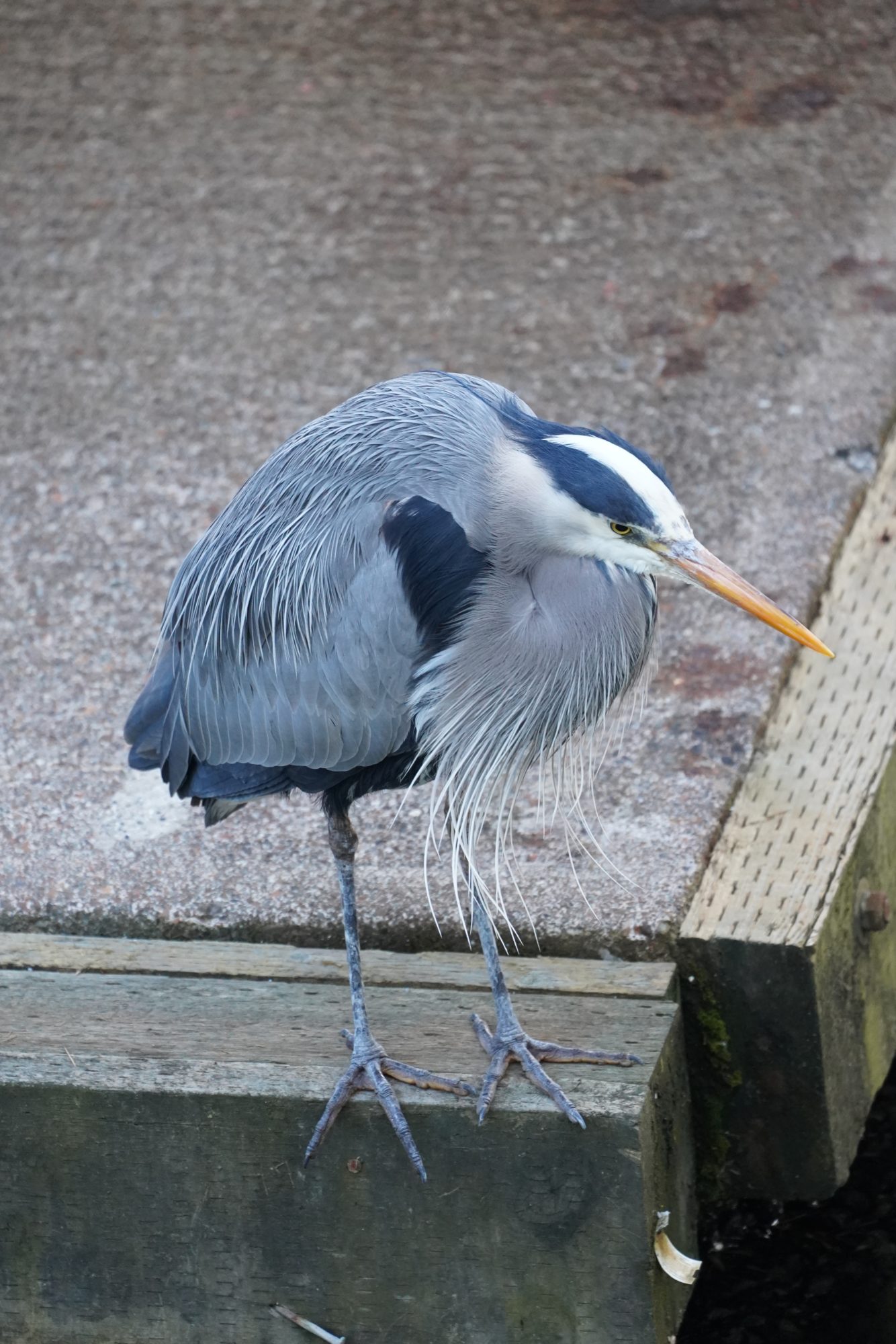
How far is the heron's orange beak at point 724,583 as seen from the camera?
7.95 feet

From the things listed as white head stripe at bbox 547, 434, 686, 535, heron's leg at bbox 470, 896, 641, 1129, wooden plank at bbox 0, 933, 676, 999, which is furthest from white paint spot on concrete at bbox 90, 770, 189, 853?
white head stripe at bbox 547, 434, 686, 535

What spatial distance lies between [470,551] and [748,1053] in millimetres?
1086

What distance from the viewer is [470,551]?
8.37 feet

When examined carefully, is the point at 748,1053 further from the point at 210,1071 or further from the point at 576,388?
the point at 576,388

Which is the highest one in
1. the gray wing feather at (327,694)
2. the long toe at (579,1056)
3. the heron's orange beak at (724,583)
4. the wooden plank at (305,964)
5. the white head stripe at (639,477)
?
the white head stripe at (639,477)

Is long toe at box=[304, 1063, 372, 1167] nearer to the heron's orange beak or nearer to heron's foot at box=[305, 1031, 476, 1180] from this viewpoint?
heron's foot at box=[305, 1031, 476, 1180]

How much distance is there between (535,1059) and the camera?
2.63m

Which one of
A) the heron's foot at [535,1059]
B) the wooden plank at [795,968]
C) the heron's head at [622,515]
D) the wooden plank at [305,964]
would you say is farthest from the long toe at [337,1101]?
the heron's head at [622,515]

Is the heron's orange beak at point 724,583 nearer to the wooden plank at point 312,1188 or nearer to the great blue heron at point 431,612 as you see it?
the great blue heron at point 431,612

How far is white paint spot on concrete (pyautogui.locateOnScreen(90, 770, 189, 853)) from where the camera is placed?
3.42 meters

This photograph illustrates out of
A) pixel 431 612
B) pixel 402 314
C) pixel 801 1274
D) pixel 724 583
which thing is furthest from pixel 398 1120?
pixel 402 314

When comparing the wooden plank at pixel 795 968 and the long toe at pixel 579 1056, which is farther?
the wooden plank at pixel 795 968

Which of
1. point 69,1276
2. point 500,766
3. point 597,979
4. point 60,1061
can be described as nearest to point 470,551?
point 500,766

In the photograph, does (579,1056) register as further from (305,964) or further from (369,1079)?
(305,964)
